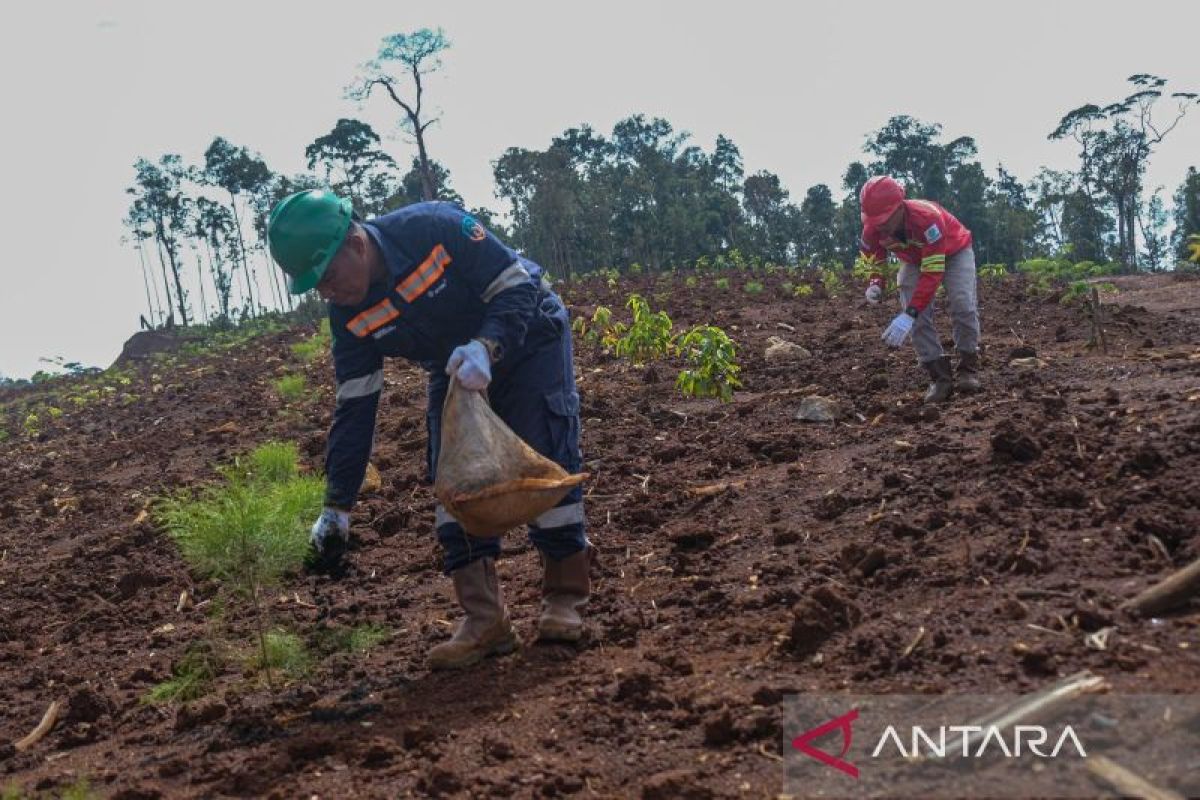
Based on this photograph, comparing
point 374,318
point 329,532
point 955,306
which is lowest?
point 329,532

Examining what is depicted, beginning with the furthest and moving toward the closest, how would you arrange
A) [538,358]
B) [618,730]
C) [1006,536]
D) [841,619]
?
[538,358], [1006,536], [841,619], [618,730]

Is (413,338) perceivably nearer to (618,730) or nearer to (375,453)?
(618,730)

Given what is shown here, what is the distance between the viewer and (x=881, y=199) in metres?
6.32

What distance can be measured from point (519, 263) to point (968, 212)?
132 feet

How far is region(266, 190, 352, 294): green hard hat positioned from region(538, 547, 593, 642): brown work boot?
120 cm

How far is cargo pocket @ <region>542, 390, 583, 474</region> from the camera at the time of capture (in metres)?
3.61

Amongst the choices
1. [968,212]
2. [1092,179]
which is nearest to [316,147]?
[968,212]

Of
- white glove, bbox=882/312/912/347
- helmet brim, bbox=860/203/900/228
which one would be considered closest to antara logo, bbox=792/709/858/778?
white glove, bbox=882/312/912/347

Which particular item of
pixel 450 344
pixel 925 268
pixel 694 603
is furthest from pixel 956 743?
pixel 925 268

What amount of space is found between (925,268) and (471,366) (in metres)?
3.83

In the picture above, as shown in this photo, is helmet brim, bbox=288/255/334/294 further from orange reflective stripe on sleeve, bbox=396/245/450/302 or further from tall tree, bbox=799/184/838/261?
tall tree, bbox=799/184/838/261

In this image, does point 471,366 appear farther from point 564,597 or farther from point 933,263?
point 933,263

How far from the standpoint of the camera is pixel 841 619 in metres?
3.09

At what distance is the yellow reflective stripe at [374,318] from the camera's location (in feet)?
11.5
